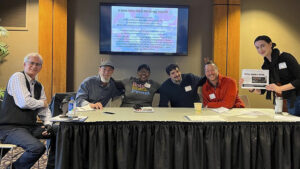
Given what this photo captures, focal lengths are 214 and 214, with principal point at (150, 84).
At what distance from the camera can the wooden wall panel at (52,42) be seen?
3.81 m

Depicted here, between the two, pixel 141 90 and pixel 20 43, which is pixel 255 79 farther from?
pixel 20 43

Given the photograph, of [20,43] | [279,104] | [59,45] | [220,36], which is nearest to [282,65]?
[279,104]

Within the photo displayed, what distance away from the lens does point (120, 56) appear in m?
4.11

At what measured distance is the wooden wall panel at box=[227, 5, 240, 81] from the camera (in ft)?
13.2

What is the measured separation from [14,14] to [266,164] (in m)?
4.58

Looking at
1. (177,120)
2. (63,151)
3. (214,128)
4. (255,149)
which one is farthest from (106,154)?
(255,149)

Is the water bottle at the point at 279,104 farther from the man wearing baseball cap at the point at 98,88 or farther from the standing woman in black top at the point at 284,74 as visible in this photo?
the man wearing baseball cap at the point at 98,88

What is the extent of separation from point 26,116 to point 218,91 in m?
2.15

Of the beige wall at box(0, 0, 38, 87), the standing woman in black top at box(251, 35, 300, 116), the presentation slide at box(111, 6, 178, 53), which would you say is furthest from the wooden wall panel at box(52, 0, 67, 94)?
the standing woman in black top at box(251, 35, 300, 116)

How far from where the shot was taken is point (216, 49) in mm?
4035

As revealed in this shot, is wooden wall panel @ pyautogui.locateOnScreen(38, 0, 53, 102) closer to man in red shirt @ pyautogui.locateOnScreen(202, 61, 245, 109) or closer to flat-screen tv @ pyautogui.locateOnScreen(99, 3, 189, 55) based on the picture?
flat-screen tv @ pyautogui.locateOnScreen(99, 3, 189, 55)

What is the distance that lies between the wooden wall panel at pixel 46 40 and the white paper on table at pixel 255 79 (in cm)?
324

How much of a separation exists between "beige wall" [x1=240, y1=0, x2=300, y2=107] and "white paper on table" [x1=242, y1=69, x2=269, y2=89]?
2167 millimetres

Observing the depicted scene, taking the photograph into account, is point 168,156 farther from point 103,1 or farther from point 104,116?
point 103,1
